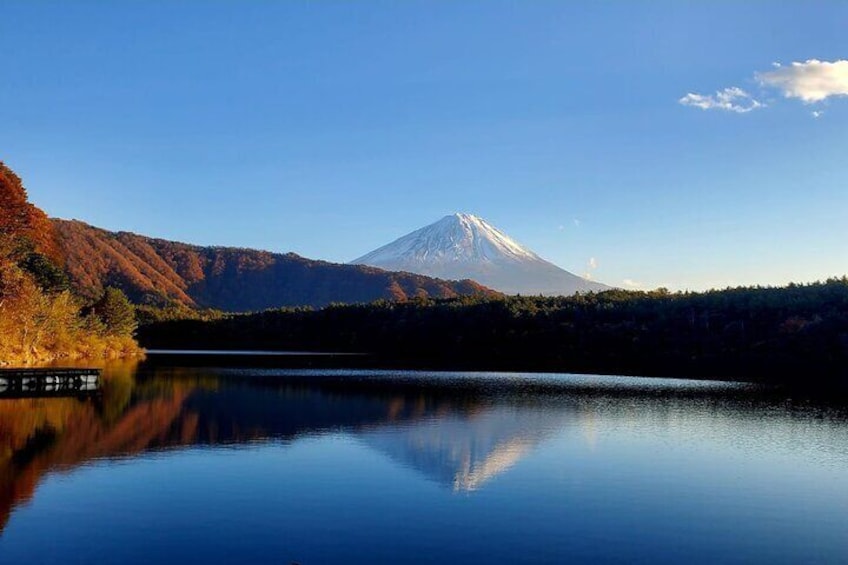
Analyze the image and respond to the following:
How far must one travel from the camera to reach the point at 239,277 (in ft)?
574

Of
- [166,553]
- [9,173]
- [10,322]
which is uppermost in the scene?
[9,173]

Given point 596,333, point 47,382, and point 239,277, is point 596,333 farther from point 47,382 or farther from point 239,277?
point 239,277

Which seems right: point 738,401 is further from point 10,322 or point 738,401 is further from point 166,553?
point 10,322

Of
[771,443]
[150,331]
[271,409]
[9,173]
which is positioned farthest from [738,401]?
[150,331]

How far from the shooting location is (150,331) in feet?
344

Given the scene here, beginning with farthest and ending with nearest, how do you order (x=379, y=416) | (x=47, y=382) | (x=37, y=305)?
1. (x=37, y=305)
2. (x=47, y=382)
3. (x=379, y=416)

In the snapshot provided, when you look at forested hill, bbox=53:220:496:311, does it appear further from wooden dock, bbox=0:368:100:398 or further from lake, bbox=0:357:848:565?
lake, bbox=0:357:848:565

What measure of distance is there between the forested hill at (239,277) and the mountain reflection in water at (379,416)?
11178 centimetres

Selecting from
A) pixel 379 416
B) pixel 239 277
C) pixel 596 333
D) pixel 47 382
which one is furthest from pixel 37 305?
pixel 239 277

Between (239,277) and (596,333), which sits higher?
(239,277)

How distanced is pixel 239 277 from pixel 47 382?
141533mm

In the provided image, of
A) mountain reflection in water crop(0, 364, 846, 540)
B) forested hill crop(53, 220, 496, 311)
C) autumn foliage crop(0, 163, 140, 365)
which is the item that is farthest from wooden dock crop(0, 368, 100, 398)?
forested hill crop(53, 220, 496, 311)

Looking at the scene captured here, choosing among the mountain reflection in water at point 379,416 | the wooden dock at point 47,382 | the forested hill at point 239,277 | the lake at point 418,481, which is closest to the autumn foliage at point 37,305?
the mountain reflection in water at point 379,416

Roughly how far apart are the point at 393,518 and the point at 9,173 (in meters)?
61.4
